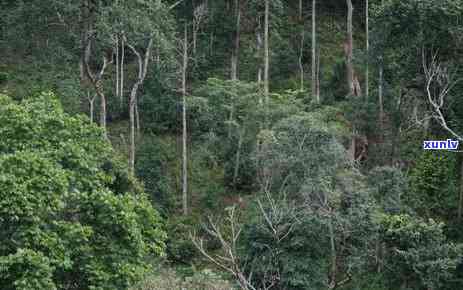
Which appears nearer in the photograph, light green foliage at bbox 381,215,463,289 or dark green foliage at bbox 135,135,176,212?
light green foliage at bbox 381,215,463,289

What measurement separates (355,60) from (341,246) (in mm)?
8960

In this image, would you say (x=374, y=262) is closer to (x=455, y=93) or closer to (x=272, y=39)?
(x=455, y=93)

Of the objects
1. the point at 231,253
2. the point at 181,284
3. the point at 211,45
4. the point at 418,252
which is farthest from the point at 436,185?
the point at 231,253

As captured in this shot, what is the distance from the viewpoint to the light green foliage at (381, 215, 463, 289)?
19844mm

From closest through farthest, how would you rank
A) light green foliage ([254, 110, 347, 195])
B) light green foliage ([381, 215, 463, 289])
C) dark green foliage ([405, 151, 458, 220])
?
light green foliage ([381, 215, 463, 289])
light green foliage ([254, 110, 347, 195])
dark green foliage ([405, 151, 458, 220])

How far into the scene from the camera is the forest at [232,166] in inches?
540

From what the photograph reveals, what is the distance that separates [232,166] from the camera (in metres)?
28.2

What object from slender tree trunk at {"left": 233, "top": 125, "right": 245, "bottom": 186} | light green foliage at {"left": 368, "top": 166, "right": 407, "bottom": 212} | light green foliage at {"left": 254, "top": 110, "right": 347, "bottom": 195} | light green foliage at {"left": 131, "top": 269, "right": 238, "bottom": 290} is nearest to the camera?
light green foliage at {"left": 131, "top": 269, "right": 238, "bottom": 290}

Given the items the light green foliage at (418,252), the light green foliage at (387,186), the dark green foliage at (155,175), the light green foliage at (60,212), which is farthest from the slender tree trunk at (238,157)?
the light green foliage at (60,212)

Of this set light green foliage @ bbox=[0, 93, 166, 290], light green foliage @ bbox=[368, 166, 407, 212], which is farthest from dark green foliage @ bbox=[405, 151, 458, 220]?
light green foliage @ bbox=[0, 93, 166, 290]

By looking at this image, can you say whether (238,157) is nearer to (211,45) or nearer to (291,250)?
(291,250)

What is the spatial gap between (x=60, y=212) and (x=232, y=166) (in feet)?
48.0

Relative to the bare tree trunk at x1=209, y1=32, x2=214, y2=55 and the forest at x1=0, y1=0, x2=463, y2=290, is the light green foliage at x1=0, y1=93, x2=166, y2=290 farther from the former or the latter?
the bare tree trunk at x1=209, y1=32, x2=214, y2=55

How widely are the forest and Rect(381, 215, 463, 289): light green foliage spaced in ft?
0.16
